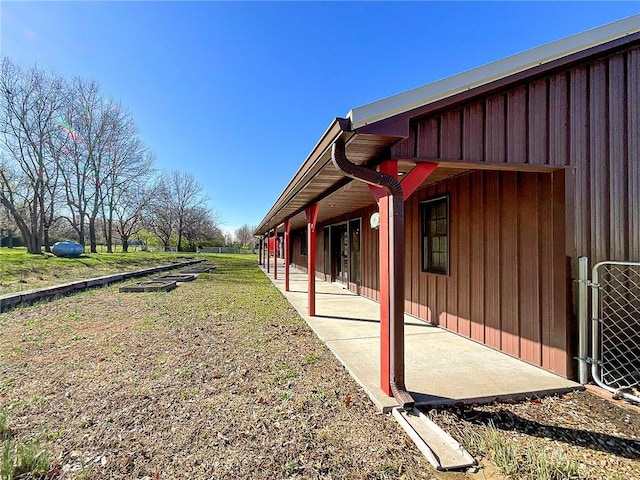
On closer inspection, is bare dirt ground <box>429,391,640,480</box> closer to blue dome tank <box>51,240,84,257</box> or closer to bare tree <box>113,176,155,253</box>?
blue dome tank <box>51,240,84,257</box>

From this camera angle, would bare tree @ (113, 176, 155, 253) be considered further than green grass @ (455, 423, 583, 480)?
Yes

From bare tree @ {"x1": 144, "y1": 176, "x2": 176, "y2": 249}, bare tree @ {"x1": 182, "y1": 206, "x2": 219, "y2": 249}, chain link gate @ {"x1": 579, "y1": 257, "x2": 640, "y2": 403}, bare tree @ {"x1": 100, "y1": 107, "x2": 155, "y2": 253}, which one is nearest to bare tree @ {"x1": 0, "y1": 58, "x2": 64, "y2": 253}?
bare tree @ {"x1": 100, "y1": 107, "x2": 155, "y2": 253}

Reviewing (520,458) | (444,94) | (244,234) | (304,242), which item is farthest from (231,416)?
(244,234)

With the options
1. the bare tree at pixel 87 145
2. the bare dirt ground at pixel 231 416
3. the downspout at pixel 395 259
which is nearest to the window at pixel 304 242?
the bare dirt ground at pixel 231 416

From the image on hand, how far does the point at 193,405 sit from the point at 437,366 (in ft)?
8.24

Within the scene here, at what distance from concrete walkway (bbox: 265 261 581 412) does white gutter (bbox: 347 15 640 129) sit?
2378mm

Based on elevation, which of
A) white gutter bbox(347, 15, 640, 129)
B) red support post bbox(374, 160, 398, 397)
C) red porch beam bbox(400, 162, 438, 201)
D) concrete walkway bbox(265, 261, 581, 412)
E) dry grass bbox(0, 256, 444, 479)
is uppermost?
white gutter bbox(347, 15, 640, 129)

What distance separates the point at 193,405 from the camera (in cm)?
288

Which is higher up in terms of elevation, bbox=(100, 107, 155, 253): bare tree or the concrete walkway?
bbox=(100, 107, 155, 253): bare tree

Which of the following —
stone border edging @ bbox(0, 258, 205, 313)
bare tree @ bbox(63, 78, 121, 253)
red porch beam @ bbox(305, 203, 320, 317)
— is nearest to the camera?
red porch beam @ bbox(305, 203, 320, 317)

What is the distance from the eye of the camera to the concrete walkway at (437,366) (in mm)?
2992

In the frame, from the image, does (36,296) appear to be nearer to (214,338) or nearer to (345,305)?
(214,338)

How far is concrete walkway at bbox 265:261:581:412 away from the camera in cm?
299

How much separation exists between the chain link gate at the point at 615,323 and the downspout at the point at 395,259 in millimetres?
1885
